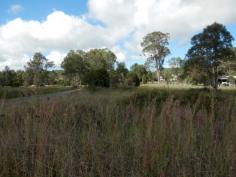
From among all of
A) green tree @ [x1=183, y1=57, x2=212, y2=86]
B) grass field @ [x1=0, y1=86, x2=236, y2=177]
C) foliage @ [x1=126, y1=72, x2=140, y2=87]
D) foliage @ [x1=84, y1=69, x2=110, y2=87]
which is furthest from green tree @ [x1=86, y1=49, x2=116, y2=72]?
grass field @ [x1=0, y1=86, x2=236, y2=177]

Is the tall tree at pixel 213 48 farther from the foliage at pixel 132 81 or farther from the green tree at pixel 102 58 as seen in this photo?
the green tree at pixel 102 58

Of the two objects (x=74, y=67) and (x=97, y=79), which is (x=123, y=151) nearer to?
(x=97, y=79)

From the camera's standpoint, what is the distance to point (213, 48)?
4022cm

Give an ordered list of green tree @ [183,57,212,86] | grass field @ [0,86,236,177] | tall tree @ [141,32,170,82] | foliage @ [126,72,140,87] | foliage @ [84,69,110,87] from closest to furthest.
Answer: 1. grass field @ [0,86,236,177]
2. foliage @ [84,69,110,87]
3. green tree @ [183,57,212,86]
4. foliage @ [126,72,140,87]
5. tall tree @ [141,32,170,82]

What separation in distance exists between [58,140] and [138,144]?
0.98 m

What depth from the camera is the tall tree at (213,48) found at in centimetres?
3988

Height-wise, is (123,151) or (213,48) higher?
(213,48)

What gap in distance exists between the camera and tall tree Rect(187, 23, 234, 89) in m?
39.9

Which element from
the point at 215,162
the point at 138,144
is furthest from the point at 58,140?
the point at 215,162

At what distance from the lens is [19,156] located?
126 inches

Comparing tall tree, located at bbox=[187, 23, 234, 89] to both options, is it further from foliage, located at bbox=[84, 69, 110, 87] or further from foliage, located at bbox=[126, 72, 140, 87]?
foliage, located at bbox=[84, 69, 110, 87]

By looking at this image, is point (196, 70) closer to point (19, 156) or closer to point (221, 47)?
point (221, 47)

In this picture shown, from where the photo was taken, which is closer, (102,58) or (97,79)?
(97,79)

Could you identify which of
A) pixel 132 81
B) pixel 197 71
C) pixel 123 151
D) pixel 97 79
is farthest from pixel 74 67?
pixel 123 151
